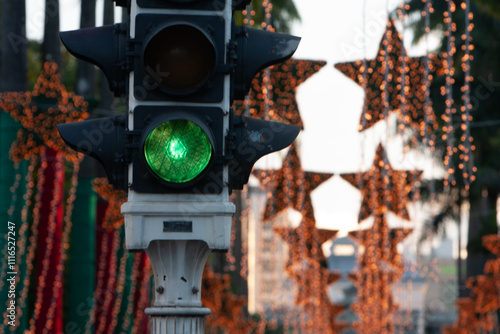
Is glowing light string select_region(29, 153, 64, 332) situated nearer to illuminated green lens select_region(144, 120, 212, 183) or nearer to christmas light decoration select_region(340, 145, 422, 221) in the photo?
christmas light decoration select_region(340, 145, 422, 221)

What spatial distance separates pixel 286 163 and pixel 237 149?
19.7m

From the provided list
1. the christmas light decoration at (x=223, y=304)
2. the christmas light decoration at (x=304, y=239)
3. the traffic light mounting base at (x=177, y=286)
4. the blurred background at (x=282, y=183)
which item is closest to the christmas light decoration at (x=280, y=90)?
the blurred background at (x=282, y=183)

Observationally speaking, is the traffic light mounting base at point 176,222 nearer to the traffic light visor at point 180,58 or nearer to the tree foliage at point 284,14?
the traffic light visor at point 180,58

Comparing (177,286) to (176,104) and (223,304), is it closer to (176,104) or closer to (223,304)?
(176,104)

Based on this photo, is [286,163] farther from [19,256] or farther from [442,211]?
[442,211]

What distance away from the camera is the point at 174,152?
351 centimetres

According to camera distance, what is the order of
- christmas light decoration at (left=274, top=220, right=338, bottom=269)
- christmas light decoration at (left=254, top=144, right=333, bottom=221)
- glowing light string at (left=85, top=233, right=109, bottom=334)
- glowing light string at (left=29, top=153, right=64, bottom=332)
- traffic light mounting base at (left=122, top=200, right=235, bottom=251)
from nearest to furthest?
1. traffic light mounting base at (left=122, top=200, right=235, bottom=251)
2. glowing light string at (left=29, top=153, right=64, bottom=332)
3. glowing light string at (left=85, top=233, right=109, bottom=334)
4. christmas light decoration at (left=254, top=144, right=333, bottom=221)
5. christmas light decoration at (left=274, top=220, right=338, bottom=269)

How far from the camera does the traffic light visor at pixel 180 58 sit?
345 centimetres

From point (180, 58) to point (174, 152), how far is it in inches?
13.1

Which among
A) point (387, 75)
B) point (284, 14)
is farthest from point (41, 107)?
point (284, 14)

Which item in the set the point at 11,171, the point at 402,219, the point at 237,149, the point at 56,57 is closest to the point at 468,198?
the point at 402,219

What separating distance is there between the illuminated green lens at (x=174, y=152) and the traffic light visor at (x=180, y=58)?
13 centimetres

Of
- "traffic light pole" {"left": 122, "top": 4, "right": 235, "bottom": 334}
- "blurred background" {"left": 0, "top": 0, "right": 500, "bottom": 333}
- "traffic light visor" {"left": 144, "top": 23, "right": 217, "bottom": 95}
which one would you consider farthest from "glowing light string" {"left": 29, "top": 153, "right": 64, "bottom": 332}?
"traffic light visor" {"left": 144, "top": 23, "right": 217, "bottom": 95}

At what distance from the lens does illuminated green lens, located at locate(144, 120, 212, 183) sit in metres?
3.48
